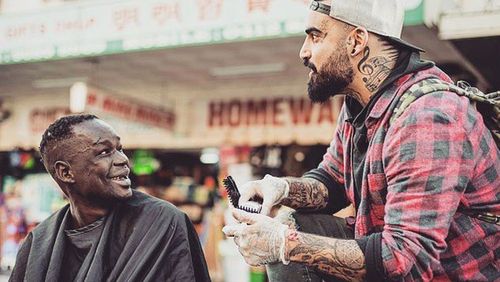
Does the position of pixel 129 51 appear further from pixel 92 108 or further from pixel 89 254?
pixel 89 254

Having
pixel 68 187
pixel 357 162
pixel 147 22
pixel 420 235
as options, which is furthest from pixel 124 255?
pixel 147 22

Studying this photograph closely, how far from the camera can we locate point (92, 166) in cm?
270

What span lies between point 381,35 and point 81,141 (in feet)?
4.40

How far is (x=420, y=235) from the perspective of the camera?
6.55ft

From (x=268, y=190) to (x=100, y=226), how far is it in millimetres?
774

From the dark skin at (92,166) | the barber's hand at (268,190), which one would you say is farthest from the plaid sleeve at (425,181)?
the dark skin at (92,166)

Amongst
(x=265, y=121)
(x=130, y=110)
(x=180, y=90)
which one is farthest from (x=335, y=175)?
(x=180, y=90)

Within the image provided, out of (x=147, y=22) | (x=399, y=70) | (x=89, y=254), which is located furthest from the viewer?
(x=147, y=22)

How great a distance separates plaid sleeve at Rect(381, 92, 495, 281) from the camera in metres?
2.00

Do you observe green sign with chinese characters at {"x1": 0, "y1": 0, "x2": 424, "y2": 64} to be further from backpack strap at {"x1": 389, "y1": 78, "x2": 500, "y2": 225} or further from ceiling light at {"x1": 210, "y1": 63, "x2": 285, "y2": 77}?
backpack strap at {"x1": 389, "y1": 78, "x2": 500, "y2": 225}

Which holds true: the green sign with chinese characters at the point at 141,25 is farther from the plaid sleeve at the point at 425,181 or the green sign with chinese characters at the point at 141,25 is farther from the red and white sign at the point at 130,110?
the plaid sleeve at the point at 425,181

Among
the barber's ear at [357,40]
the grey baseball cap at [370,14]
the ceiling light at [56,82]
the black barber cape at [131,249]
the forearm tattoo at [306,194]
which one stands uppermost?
the grey baseball cap at [370,14]

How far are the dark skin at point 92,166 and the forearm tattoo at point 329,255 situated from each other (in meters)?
0.95

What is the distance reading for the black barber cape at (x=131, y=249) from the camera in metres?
2.56
